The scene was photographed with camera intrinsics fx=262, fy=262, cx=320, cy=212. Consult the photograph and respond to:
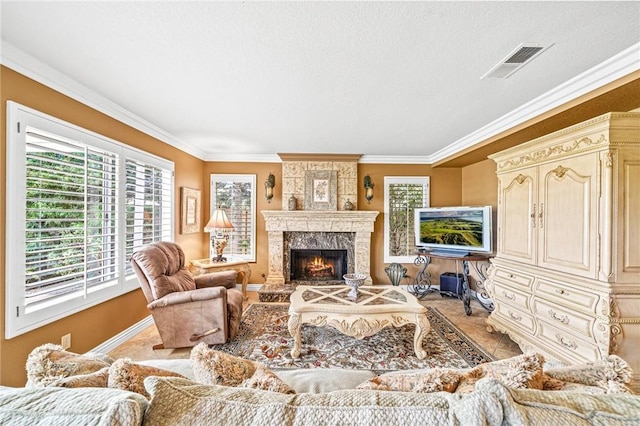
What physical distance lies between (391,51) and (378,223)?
355 cm

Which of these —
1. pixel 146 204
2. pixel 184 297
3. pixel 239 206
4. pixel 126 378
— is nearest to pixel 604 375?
pixel 126 378

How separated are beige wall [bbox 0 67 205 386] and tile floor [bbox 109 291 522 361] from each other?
0.21 m

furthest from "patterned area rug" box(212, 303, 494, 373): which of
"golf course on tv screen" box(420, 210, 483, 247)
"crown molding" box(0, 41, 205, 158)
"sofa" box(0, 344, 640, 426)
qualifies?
"crown molding" box(0, 41, 205, 158)

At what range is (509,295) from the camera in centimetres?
281

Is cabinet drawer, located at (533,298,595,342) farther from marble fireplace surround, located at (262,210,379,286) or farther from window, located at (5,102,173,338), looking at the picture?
window, located at (5,102,173,338)

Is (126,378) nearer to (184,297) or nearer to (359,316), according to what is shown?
(184,297)

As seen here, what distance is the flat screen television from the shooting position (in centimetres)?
380

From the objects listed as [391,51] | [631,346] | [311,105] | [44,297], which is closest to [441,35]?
[391,51]

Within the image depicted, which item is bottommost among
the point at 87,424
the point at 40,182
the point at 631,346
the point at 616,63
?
the point at 631,346

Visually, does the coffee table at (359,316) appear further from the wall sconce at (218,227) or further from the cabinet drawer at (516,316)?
the wall sconce at (218,227)

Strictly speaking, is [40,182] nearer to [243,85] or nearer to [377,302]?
[243,85]

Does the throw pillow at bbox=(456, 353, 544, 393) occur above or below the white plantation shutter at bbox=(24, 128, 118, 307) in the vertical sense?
below

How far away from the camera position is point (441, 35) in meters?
1.61

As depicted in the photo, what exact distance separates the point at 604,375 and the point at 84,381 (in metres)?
1.79
